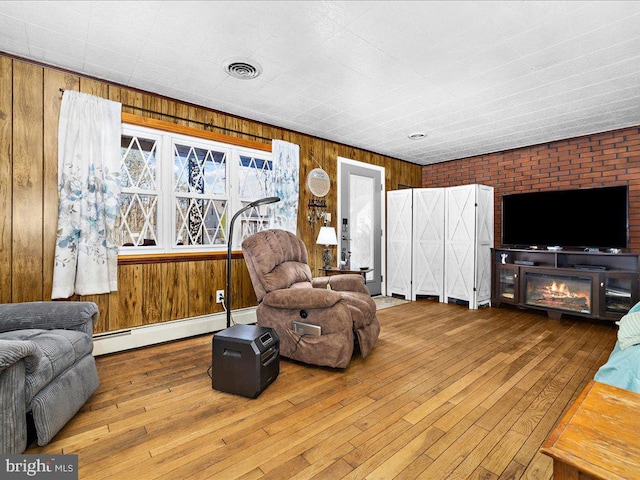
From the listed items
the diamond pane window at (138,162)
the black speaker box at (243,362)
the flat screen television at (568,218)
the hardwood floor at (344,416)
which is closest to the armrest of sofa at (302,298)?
the black speaker box at (243,362)

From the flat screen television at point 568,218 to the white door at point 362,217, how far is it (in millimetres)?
1910

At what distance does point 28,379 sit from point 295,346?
1.64 m

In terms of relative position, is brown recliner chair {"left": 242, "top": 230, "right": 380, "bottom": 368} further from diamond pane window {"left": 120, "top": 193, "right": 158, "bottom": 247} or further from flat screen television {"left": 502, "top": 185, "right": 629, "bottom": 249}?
flat screen television {"left": 502, "top": 185, "right": 629, "bottom": 249}

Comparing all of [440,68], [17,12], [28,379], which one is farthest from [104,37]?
[440,68]

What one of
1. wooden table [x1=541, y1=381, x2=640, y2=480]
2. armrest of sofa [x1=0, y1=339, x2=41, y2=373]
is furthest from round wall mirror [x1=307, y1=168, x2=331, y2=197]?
wooden table [x1=541, y1=381, x2=640, y2=480]

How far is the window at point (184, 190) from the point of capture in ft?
9.96

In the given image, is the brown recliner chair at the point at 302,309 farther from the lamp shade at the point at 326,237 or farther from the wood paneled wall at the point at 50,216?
the lamp shade at the point at 326,237

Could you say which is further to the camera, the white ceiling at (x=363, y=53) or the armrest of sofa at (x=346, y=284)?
the armrest of sofa at (x=346, y=284)

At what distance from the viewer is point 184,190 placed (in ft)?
10.9

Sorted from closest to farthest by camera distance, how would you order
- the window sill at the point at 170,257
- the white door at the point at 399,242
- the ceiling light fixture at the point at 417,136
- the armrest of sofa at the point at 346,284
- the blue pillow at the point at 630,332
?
the blue pillow at the point at 630,332
the window sill at the point at 170,257
the armrest of sofa at the point at 346,284
the ceiling light fixture at the point at 417,136
the white door at the point at 399,242

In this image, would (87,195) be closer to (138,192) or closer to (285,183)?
(138,192)

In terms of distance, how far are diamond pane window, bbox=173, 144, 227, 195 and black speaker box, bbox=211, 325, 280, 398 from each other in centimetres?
178

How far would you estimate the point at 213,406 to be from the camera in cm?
202

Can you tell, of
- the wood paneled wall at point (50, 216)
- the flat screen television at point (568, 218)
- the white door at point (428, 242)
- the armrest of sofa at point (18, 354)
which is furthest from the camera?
the white door at point (428, 242)
